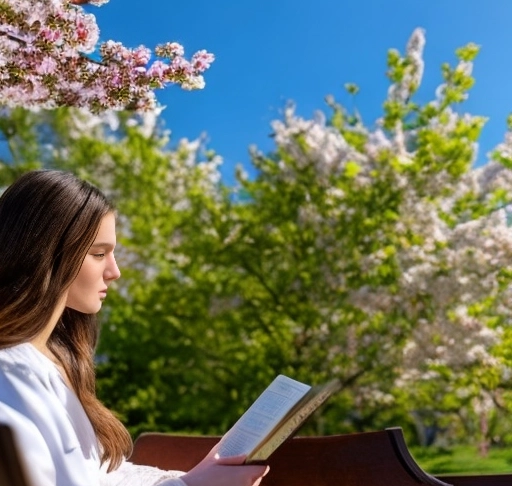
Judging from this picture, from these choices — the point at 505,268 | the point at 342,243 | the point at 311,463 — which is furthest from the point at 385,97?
the point at 311,463

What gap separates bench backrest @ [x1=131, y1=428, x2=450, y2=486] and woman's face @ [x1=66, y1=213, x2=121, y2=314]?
51 centimetres

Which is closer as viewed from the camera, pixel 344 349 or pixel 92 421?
pixel 92 421

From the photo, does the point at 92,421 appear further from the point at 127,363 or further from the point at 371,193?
the point at 127,363

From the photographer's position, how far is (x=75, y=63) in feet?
8.38

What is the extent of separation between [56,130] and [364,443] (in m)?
5.49

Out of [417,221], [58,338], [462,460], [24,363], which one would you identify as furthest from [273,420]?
[462,460]

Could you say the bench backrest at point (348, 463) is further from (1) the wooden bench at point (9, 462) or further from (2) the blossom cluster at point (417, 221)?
(2) the blossom cluster at point (417, 221)

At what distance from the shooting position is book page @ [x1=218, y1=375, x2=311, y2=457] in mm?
1577

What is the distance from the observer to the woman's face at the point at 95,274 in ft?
5.78

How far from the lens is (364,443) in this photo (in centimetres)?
182

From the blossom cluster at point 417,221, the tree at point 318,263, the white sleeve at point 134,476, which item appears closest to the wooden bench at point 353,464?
the white sleeve at point 134,476

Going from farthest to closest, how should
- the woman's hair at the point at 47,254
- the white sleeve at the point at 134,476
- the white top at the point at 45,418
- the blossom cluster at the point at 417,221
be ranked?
the blossom cluster at the point at 417,221
the white sleeve at the point at 134,476
the woman's hair at the point at 47,254
the white top at the point at 45,418

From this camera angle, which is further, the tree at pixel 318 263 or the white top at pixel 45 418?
the tree at pixel 318 263

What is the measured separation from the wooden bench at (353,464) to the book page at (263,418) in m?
0.25
